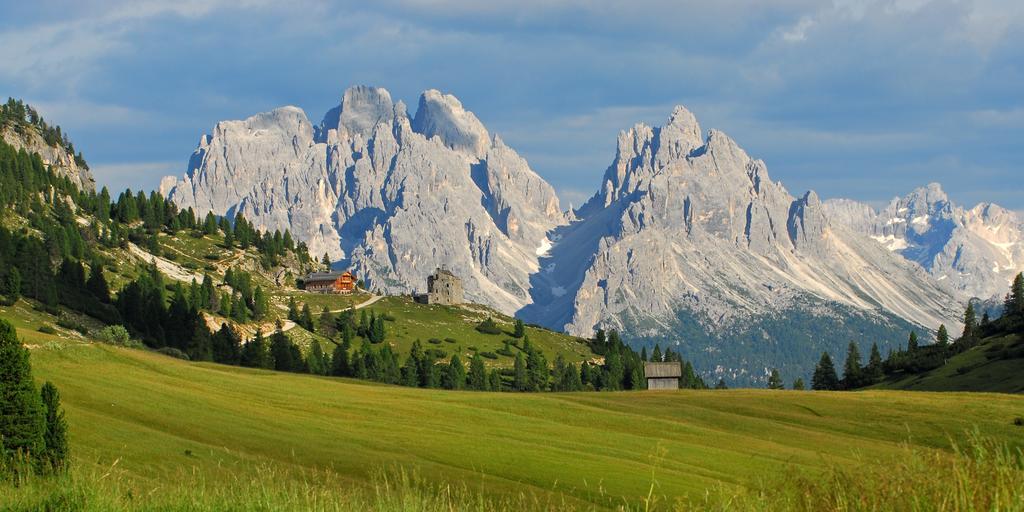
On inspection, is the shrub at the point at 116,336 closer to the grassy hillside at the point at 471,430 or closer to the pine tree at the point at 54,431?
the grassy hillside at the point at 471,430

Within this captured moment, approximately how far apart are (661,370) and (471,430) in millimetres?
84985

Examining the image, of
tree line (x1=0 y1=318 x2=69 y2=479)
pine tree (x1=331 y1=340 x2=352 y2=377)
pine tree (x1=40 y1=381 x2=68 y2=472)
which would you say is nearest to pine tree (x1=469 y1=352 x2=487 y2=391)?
pine tree (x1=331 y1=340 x2=352 y2=377)

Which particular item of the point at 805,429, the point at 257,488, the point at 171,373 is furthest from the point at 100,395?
the point at 805,429

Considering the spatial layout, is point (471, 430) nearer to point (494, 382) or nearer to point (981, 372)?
point (981, 372)

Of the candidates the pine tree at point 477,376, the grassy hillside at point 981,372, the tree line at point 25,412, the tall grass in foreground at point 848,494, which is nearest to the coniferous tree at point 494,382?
the pine tree at point 477,376

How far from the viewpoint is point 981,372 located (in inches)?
6230

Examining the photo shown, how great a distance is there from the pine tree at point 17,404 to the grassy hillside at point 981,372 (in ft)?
394

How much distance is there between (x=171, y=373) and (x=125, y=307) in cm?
9870

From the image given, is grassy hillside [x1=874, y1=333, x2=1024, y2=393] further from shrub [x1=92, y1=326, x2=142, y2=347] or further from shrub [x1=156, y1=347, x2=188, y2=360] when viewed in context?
shrub [x1=92, y1=326, x2=142, y2=347]

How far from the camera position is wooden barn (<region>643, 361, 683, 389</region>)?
15712cm

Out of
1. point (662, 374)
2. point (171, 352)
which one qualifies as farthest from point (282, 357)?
point (662, 374)

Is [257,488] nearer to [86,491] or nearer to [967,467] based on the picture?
[86,491]

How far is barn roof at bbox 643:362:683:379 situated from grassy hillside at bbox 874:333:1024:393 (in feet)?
131

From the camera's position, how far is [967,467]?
16562 millimetres
